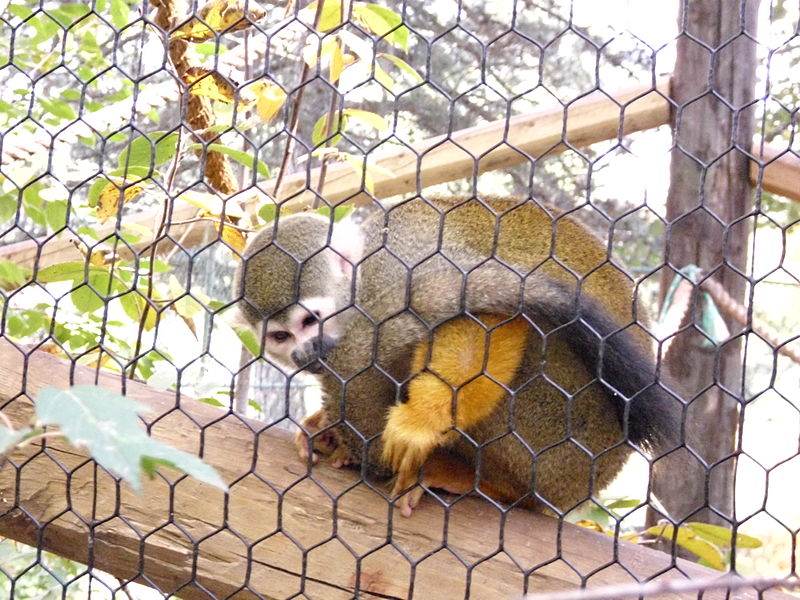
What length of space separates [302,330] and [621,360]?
70cm

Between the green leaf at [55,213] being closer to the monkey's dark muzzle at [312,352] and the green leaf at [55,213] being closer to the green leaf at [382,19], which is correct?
the monkey's dark muzzle at [312,352]

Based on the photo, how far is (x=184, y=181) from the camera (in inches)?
180

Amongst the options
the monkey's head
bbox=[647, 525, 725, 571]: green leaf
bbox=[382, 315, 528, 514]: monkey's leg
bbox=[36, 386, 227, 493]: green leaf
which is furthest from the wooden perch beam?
bbox=[36, 386, 227, 493]: green leaf

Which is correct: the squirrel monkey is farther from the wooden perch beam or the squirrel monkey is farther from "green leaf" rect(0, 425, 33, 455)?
"green leaf" rect(0, 425, 33, 455)

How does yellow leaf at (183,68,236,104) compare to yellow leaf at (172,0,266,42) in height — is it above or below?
below

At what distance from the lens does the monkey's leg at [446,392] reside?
67.3 inches

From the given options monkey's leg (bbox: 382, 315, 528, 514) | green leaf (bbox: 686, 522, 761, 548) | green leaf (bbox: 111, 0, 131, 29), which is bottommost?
green leaf (bbox: 686, 522, 761, 548)

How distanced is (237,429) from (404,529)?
36 centimetres

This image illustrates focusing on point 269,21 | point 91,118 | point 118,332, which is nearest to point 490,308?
point 91,118

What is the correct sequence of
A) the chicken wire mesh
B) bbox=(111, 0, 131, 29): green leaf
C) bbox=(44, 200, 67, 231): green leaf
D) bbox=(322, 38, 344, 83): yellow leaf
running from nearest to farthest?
the chicken wire mesh → bbox=(322, 38, 344, 83): yellow leaf → bbox=(44, 200, 67, 231): green leaf → bbox=(111, 0, 131, 29): green leaf

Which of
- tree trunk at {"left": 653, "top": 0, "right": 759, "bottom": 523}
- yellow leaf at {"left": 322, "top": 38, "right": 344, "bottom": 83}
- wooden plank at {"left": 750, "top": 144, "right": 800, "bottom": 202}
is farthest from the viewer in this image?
tree trunk at {"left": 653, "top": 0, "right": 759, "bottom": 523}

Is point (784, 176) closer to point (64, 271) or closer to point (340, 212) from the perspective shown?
point (340, 212)

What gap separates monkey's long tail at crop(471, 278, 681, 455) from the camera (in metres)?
1.67

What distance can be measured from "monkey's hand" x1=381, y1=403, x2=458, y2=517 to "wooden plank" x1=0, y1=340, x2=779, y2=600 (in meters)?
0.07
